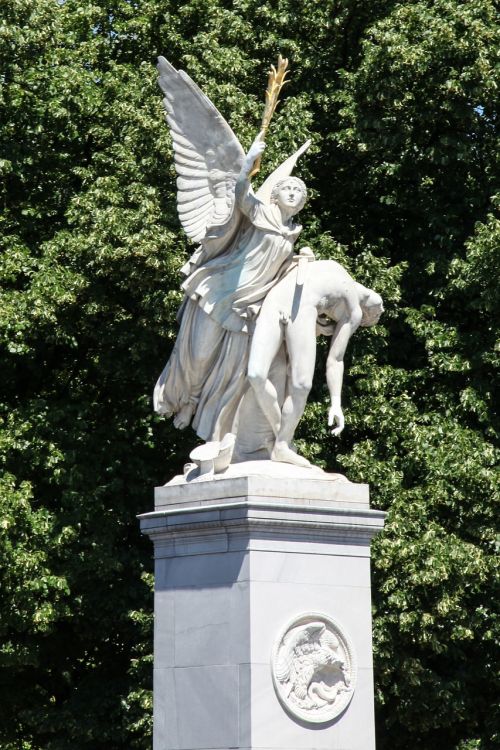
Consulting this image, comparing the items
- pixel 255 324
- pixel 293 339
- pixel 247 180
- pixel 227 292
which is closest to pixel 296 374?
pixel 293 339

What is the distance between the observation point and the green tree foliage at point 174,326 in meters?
20.3

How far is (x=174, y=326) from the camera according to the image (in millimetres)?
21016

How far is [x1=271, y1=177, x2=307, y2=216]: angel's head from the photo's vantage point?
14.6 m

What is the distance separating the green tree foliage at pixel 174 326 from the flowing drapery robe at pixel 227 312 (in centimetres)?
557

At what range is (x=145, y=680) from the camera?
20641mm

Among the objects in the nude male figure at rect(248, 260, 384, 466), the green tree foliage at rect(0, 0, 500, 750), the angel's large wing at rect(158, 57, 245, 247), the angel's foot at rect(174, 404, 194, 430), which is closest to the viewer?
the nude male figure at rect(248, 260, 384, 466)

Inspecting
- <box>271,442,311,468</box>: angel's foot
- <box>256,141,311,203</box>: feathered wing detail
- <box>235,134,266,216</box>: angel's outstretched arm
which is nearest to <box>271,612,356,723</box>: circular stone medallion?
<box>271,442,311,468</box>: angel's foot

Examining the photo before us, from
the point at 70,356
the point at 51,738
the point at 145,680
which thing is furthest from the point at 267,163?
the point at 51,738

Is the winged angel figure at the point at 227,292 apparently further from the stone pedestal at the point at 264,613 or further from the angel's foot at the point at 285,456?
the stone pedestal at the point at 264,613

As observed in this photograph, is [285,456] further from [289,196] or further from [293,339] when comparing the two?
[289,196]

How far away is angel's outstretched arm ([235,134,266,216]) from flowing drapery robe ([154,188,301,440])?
0.01m

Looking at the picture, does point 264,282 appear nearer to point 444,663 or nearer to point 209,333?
point 209,333

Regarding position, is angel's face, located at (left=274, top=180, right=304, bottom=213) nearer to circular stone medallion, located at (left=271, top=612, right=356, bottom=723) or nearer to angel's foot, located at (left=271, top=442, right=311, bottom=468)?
angel's foot, located at (left=271, top=442, right=311, bottom=468)

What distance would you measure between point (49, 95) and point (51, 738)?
822 cm
